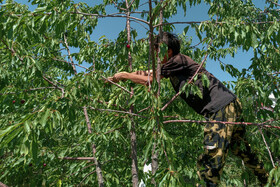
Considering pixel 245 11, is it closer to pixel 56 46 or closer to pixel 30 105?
pixel 56 46

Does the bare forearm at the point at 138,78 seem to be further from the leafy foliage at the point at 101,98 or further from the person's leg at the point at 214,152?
the person's leg at the point at 214,152

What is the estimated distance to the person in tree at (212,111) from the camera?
1.92m

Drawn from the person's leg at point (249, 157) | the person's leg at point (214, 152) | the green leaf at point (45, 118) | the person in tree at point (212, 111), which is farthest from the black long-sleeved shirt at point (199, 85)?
the green leaf at point (45, 118)

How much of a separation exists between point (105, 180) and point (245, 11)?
367 centimetres

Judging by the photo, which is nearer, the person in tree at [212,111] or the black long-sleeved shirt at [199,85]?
the person in tree at [212,111]

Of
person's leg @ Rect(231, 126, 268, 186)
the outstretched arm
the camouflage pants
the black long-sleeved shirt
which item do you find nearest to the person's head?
the black long-sleeved shirt

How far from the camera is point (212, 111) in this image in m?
2.08

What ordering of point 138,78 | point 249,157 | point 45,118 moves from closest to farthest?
point 45,118 → point 138,78 → point 249,157

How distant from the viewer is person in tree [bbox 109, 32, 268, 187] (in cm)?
192

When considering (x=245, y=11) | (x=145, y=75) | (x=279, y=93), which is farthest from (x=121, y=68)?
(x=245, y=11)

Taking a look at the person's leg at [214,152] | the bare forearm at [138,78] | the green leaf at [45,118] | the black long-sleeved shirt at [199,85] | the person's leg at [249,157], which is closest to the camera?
the green leaf at [45,118]

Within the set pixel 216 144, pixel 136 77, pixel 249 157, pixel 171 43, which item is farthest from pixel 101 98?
pixel 249 157

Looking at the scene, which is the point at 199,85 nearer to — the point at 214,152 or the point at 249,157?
the point at 214,152

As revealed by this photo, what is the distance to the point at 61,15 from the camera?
6.14 feet
